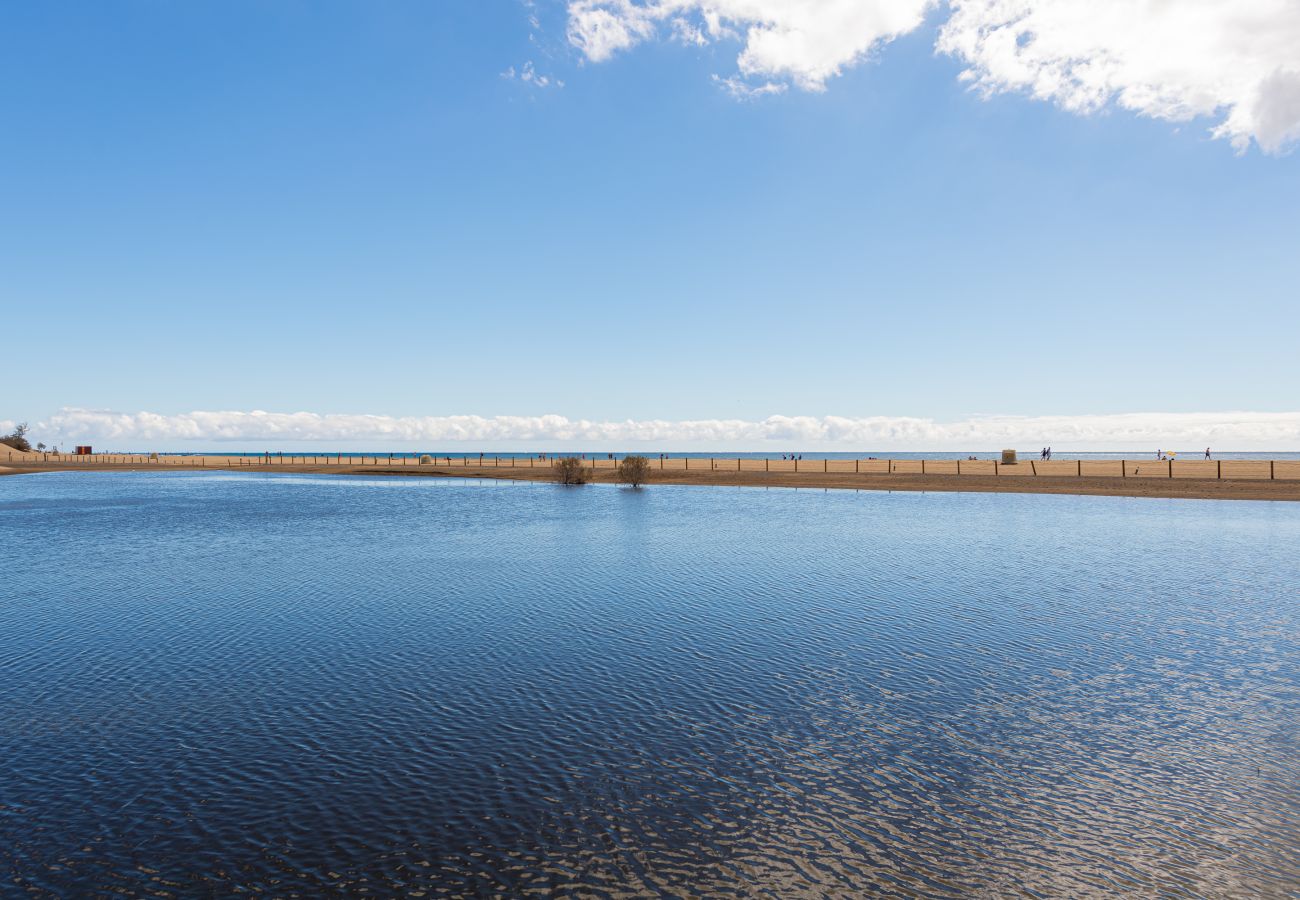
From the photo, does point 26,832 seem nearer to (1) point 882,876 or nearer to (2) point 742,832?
(2) point 742,832

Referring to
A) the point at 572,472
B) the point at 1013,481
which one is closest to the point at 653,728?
the point at 1013,481

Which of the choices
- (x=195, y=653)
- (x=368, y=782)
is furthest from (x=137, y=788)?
(x=195, y=653)

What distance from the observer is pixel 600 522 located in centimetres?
4309

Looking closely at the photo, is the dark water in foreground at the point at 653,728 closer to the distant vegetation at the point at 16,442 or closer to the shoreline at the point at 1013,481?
the shoreline at the point at 1013,481

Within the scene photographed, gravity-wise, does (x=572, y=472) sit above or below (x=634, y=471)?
below

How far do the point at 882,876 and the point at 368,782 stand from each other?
21.7 ft

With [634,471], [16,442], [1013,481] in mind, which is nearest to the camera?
[1013,481]

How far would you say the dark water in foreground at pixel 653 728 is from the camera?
26.0 feet

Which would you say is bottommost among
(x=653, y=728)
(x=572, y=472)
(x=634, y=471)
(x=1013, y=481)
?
(x=653, y=728)

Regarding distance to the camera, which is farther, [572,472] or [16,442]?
[16,442]

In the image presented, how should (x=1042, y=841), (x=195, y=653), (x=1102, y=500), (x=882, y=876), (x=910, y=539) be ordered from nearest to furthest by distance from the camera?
1. (x=882, y=876)
2. (x=1042, y=841)
3. (x=195, y=653)
4. (x=910, y=539)
5. (x=1102, y=500)

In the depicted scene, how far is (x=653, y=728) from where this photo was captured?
11602mm

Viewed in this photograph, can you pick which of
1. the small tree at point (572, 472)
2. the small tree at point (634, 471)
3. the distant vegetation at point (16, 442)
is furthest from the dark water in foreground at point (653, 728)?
the distant vegetation at point (16, 442)

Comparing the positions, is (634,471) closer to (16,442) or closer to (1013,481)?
(1013,481)
